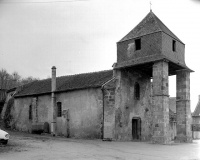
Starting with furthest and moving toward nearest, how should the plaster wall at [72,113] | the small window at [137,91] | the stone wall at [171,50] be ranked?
the small window at [137,91] < the plaster wall at [72,113] < the stone wall at [171,50]

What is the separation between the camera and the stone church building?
82.5ft

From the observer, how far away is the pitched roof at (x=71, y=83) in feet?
95.2

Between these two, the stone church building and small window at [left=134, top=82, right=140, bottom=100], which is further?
small window at [left=134, top=82, right=140, bottom=100]

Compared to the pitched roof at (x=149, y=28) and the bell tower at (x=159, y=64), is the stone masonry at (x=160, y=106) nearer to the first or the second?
the bell tower at (x=159, y=64)

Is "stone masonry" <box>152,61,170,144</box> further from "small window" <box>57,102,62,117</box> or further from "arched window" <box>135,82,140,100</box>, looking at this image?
"small window" <box>57,102,62,117</box>

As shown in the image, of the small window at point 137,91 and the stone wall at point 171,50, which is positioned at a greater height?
the stone wall at point 171,50

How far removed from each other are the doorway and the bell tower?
13.0 feet

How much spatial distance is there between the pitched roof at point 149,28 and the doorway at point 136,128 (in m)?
8.42

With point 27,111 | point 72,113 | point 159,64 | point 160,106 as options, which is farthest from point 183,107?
point 27,111

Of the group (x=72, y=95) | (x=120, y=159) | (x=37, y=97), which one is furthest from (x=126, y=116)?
(x=120, y=159)

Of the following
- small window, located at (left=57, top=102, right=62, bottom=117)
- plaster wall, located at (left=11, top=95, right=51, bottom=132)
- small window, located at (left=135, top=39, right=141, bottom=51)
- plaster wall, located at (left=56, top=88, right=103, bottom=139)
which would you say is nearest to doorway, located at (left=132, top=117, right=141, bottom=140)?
plaster wall, located at (left=56, top=88, right=103, bottom=139)

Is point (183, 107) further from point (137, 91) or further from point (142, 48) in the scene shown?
point (142, 48)

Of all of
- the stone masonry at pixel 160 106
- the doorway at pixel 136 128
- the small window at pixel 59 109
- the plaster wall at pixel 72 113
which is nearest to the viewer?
the stone masonry at pixel 160 106

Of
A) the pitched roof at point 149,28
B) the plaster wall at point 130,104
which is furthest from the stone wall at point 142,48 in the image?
the plaster wall at point 130,104
